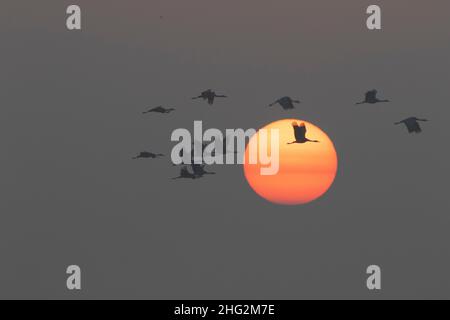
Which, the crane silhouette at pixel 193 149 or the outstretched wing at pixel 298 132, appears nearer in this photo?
the crane silhouette at pixel 193 149

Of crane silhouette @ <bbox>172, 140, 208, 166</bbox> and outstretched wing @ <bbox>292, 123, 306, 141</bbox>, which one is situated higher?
outstretched wing @ <bbox>292, 123, 306, 141</bbox>

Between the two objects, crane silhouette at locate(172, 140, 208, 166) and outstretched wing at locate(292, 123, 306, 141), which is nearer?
crane silhouette at locate(172, 140, 208, 166)

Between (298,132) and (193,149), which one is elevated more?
(298,132)

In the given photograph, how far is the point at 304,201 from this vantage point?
76.8m

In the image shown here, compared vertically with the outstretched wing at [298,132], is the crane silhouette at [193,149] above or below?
below

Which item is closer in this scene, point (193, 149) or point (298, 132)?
point (193, 149)
